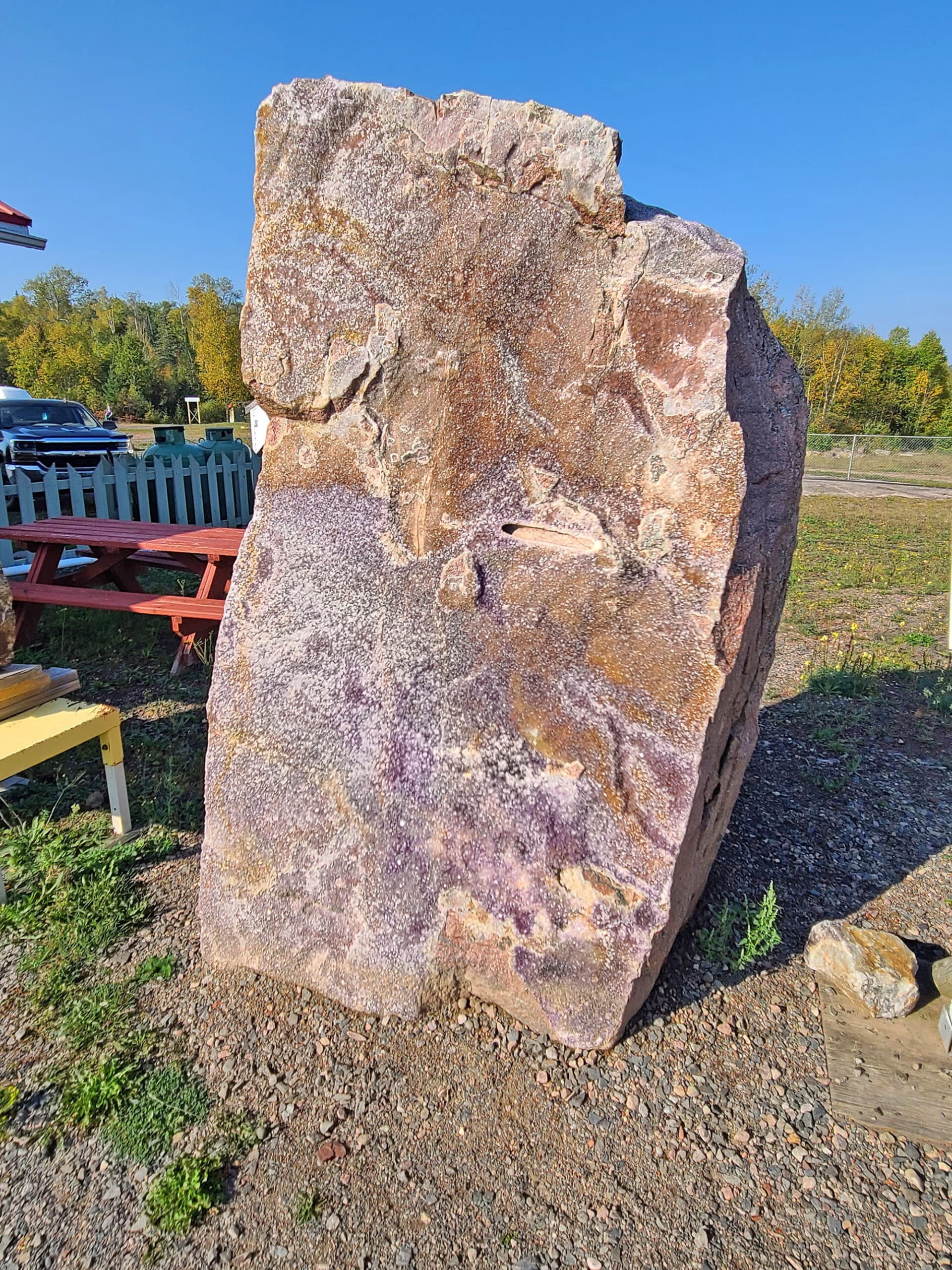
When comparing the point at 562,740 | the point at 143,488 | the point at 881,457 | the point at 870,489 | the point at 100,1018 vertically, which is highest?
the point at 562,740

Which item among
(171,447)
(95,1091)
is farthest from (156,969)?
(171,447)

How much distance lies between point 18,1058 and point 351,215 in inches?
93.0

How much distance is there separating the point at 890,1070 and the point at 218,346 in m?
33.5

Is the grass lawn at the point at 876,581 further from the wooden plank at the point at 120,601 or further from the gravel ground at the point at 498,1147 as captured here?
the wooden plank at the point at 120,601

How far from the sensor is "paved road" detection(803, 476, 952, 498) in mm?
16578

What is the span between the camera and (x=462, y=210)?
1872 mm

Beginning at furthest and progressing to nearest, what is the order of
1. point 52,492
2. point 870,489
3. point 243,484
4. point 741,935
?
point 870,489 → point 243,484 → point 52,492 → point 741,935

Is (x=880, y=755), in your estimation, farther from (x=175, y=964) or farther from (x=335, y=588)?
(x=175, y=964)

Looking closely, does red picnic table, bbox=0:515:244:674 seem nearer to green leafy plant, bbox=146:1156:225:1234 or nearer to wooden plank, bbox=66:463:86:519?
wooden plank, bbox=66:463:86:519

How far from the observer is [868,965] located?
2283mm

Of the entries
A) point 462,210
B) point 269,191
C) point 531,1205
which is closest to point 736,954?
point 531,1205

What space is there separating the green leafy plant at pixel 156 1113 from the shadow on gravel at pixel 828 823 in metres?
1.16

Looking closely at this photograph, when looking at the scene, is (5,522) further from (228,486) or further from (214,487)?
(228,486)

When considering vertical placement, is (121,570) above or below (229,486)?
below
